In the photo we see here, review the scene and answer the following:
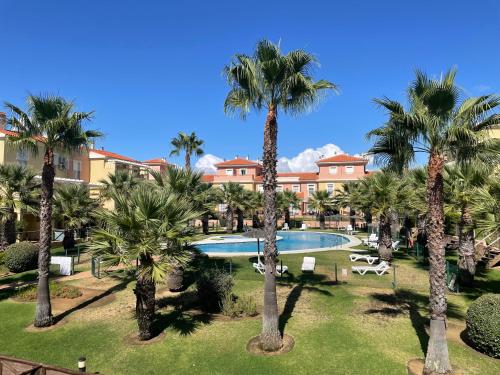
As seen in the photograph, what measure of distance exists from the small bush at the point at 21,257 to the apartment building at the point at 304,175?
42.2 meters

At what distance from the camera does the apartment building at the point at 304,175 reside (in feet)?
193

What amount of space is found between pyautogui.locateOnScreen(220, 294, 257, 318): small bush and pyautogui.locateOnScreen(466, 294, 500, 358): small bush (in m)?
6.66

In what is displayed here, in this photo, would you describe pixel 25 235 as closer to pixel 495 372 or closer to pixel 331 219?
pixel 495 372

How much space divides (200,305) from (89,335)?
407 centimetres

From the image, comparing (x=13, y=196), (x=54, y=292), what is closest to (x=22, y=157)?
(x=13, y=196)

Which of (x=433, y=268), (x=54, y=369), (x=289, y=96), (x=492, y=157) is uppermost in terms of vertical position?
(x=289, y=96)

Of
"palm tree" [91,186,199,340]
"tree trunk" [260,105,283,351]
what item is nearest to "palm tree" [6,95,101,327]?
"palm tree" [91,186,199,340]

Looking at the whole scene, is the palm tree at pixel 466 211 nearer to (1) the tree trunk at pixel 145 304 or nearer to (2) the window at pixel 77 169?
(1) the tree trunk at pixel 145 304

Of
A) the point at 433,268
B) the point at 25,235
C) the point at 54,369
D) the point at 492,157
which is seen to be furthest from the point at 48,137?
the point at 25,235

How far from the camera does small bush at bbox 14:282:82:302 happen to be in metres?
14.9

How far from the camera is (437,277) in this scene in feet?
28.0

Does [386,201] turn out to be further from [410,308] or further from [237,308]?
[237,308]

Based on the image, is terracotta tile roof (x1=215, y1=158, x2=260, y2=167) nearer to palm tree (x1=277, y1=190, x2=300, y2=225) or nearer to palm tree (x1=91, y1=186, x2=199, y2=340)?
palm tree (x1=277, y1=190, x2=300, y2=225)

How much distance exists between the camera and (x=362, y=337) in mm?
10344
